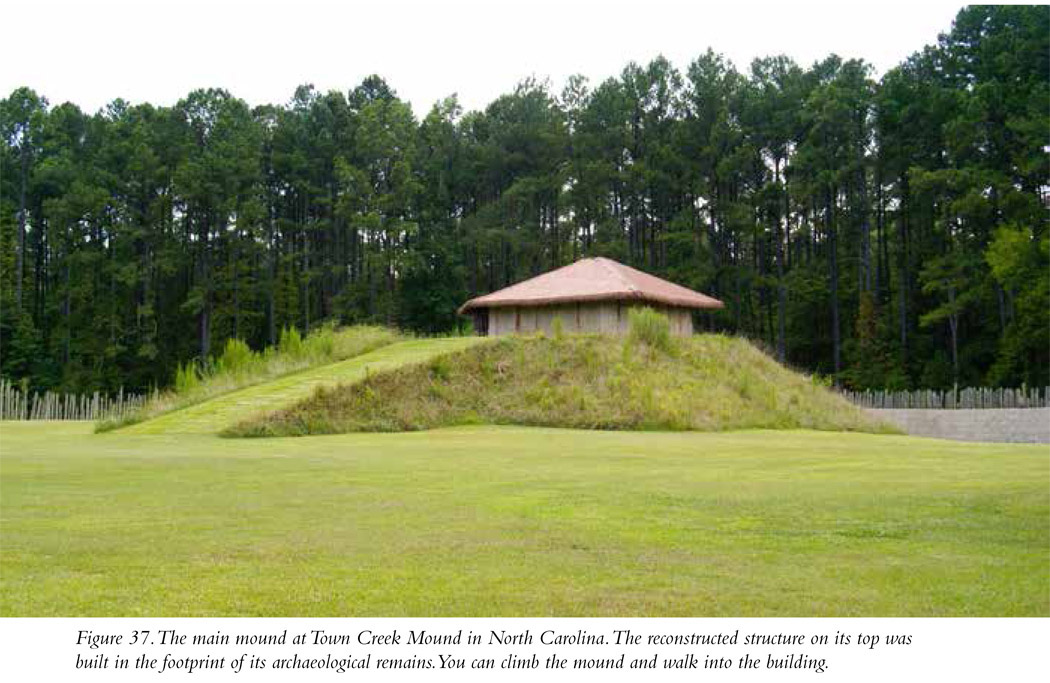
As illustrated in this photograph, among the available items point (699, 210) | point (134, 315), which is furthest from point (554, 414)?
point (134, 315)

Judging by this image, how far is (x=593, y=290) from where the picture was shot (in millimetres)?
36875

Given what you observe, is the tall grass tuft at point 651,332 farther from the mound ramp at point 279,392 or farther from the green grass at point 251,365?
the green grass at point 251,365

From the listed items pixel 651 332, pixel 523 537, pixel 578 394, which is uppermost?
pixel 651 332

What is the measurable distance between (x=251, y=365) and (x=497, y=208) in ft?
104

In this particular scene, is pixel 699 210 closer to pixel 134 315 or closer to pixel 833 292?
pixel 833 292

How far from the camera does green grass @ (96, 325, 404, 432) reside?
25141mm

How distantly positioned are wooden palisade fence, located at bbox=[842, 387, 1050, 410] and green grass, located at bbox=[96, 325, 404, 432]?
17931 millimetres

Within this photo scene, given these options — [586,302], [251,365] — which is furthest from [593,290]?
[251,365]

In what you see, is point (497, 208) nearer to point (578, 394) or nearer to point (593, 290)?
point (593, 290)

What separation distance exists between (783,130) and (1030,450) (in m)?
41.7

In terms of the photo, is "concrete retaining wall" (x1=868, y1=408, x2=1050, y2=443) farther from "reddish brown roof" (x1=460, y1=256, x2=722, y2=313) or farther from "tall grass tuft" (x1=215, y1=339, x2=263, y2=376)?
"tall grass tuft" (x1=215, y1=339, x2=263, y2=376)

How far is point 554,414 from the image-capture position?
2486 centimetres

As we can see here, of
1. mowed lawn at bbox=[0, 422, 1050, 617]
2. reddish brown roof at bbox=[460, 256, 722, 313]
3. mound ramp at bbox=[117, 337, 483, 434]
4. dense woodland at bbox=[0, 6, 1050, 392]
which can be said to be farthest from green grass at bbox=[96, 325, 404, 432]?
A: dense woodland at bbox=[0, 6, 1050, 392]
